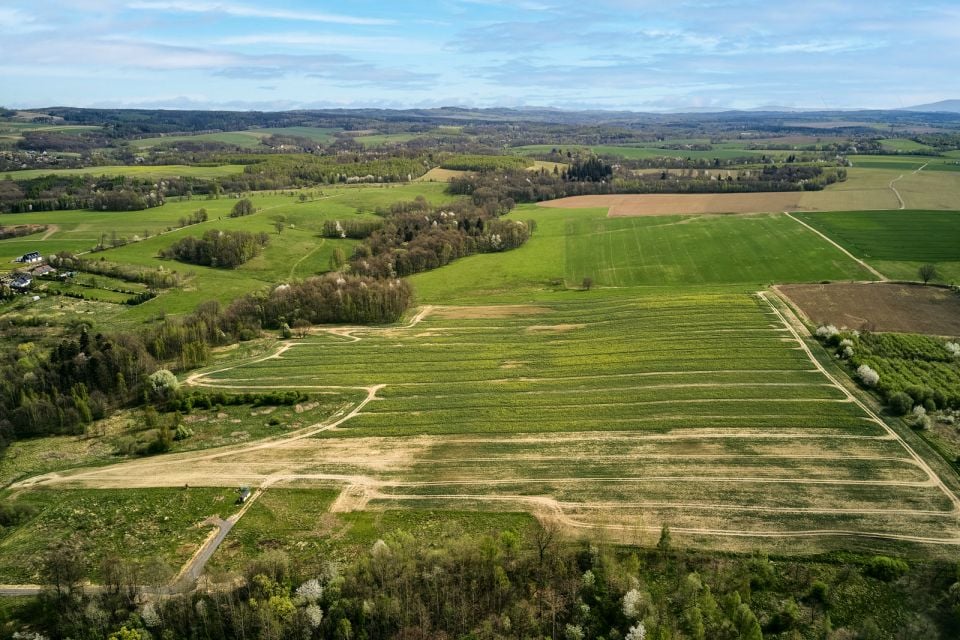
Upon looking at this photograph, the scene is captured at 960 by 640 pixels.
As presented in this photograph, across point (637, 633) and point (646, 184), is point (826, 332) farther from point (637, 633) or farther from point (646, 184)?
point (646, 184)

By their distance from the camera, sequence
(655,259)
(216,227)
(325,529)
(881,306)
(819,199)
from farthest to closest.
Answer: (819,199) → (216,227) → (655,259) → (881,306) → (325,529)

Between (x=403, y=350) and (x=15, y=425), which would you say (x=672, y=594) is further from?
(x=15, y=425)

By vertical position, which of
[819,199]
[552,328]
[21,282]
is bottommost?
[552,328]

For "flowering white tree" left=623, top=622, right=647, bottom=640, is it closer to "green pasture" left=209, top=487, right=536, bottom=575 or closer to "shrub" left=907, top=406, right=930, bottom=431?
"green pasture" left=209, top=487, right=536, bottom=575

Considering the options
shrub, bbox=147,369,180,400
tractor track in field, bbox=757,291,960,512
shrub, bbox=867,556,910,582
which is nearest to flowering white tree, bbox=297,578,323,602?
shrub, bbox=867,556,910,582

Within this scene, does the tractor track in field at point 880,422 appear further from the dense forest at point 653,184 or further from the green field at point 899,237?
the dense forest at point 653,184

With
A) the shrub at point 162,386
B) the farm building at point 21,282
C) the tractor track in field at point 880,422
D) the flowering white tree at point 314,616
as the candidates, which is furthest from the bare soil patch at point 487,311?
the farm building at point 21,282

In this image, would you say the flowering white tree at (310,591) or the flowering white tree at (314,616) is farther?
the flowering white tree at (310,591)

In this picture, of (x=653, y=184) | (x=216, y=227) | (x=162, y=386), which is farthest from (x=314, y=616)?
(x=653, y=184)

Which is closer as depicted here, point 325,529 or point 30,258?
point 325,529
